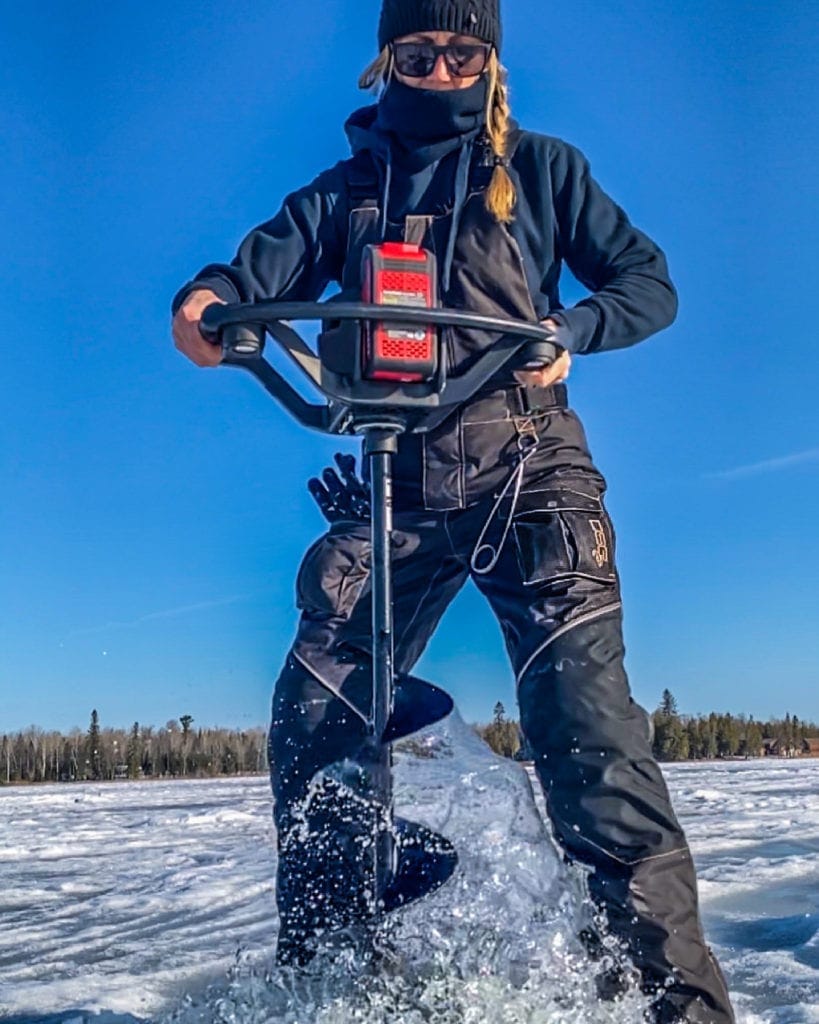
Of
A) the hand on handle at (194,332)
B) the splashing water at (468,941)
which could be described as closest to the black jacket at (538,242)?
the hand on handle at (194,332)

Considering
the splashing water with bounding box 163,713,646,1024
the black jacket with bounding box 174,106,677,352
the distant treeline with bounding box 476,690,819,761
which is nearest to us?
the splashing water with bounding box 163,713,646,1024

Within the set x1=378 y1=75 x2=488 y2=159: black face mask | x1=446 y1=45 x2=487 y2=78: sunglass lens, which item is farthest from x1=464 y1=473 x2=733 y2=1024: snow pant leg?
x1=446 y1=45 x2=487 y2=78: sunglass lens

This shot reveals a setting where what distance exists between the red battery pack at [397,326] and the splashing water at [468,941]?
2.04 feet

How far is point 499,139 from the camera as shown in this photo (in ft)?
7.24

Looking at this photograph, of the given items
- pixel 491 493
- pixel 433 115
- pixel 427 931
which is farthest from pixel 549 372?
pixel 427 931

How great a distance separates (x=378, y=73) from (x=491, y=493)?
99 cm

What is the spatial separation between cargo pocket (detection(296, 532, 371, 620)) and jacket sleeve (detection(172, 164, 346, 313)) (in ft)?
1.80

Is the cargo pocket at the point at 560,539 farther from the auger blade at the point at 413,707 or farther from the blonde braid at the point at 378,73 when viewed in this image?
the blonde braid at the point at 378,73

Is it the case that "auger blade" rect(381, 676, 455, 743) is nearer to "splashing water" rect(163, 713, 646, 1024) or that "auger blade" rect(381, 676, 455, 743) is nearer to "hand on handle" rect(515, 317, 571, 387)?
"splashing water" rect(163, 713, 646, 1024)

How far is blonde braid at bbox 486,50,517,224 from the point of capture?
213cm

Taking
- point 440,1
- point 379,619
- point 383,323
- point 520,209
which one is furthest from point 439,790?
point 440,1

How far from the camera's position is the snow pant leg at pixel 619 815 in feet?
5.77

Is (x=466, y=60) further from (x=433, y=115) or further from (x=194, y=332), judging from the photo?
(x=194, y=332)

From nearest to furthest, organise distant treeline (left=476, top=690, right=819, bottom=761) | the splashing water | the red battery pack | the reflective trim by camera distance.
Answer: the red battery pack → the splashing water → the reflective trim → distant treeline (left=476, top=690, right=819, bottom=761)
